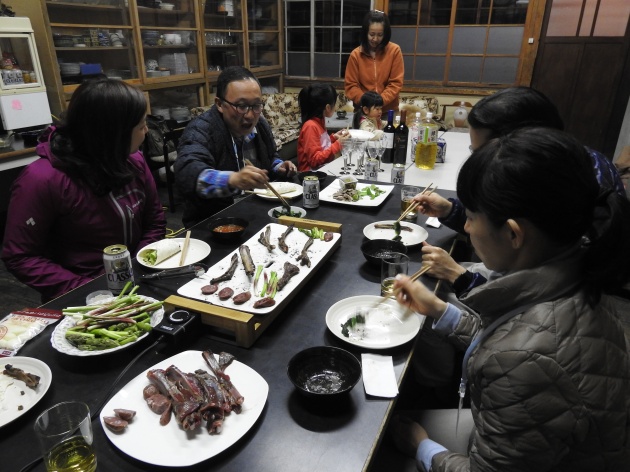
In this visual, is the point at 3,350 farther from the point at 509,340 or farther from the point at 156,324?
the point at 509,340

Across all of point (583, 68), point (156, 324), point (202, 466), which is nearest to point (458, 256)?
point (156, 324)

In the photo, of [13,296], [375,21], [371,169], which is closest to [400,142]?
[371,169]

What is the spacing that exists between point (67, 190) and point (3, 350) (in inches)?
27.8

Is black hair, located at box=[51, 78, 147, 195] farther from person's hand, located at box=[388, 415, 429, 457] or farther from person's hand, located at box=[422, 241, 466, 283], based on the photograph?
person's hand, located at box=[388, 415, 429, 457]

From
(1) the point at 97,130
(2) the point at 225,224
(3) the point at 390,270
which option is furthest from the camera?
(2) the point at 225,224

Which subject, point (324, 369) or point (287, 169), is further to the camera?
point (287, 169)

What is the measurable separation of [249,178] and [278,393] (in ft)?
3.76

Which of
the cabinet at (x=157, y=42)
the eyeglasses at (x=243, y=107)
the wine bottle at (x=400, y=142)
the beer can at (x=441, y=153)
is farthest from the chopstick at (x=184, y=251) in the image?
the cabinet at (x=157, y=42)

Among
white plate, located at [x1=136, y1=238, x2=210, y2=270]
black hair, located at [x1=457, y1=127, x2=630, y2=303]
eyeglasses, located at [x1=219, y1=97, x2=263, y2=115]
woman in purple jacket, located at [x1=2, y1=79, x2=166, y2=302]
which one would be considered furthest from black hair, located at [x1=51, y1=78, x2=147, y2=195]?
black hair, located at [x1=457, y1=127, x2=630, y2=303]

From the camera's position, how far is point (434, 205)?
6.23 feet

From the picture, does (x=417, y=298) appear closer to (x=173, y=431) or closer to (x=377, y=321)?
(x=377, y=321)

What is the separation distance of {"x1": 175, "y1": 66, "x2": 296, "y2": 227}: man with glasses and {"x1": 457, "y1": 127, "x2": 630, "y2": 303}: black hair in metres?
1.24

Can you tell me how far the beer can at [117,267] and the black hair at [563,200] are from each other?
110 centimetres

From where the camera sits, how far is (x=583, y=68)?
596 centimetres
